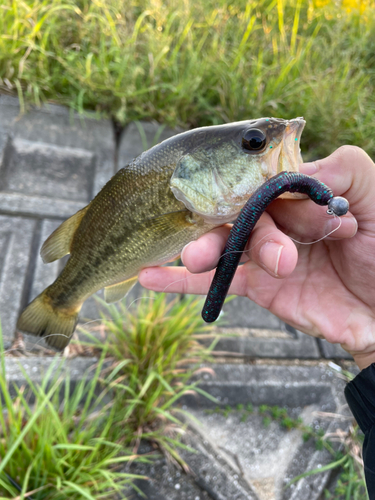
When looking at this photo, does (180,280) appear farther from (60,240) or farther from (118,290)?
(60,240)

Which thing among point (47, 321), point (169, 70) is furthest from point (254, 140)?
point (169, 70)

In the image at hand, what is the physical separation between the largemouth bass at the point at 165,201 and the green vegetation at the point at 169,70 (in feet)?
6.22

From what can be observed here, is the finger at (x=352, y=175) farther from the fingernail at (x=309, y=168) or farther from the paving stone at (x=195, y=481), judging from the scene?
the paving stone at (x=195, y=481)

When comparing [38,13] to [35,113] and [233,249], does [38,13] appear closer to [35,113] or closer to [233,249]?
[35,113]

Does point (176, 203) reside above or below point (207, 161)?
below

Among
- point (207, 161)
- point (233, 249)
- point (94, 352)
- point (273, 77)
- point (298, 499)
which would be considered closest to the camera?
point (233, 249)

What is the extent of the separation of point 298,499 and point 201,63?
3484 mm

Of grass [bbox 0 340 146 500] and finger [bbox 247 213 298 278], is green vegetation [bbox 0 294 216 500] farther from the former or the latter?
finger [bbox 247 213 298 278]

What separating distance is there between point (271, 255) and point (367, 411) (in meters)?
0.73

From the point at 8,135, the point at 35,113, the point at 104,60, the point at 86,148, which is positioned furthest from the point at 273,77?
the point at 8,135

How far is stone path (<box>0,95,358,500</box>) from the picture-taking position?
204 centimetres

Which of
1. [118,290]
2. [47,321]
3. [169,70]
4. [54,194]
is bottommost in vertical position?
[54,194]

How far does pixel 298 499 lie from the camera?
203cm

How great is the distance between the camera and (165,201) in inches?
46.9
